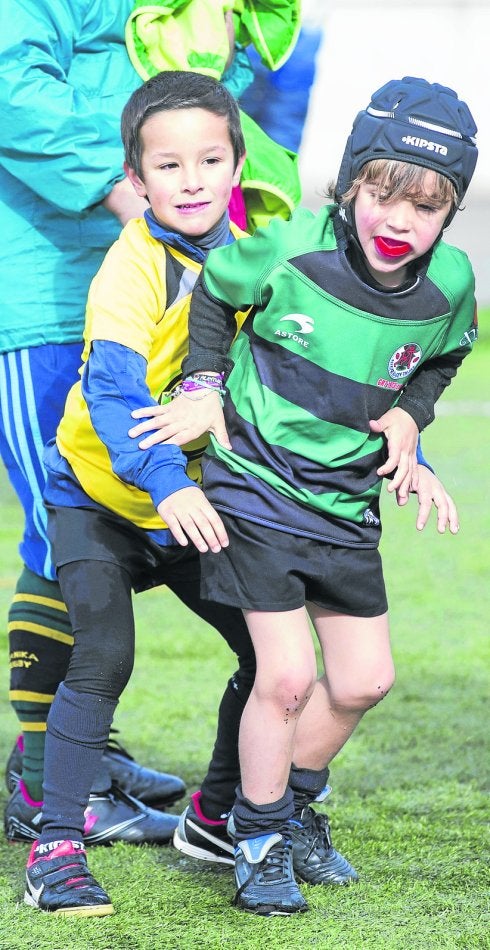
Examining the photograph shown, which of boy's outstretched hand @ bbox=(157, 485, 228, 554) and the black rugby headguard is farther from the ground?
the black rugby headguard

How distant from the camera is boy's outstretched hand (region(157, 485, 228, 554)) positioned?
242 centimetres

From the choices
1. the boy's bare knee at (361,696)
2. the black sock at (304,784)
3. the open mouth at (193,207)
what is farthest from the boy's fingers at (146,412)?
the black sock at (304,784)

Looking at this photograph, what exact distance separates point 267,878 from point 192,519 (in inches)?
28.0

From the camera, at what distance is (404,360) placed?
2605 millimetres

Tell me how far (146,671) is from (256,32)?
2.17 meters

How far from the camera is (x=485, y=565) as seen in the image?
19.0ft

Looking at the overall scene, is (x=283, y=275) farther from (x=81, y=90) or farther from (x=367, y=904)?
(x=367, y=904)

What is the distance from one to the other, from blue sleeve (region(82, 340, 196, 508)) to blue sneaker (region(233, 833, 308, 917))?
27.6 inches

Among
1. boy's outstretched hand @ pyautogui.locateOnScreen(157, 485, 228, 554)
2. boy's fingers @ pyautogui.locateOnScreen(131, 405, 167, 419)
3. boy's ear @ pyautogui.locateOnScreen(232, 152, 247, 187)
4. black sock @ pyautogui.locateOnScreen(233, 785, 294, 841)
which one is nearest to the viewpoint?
→ boy's outstretched hand @ pyautogui.locateOnScreen(157, 485, 228, 554)

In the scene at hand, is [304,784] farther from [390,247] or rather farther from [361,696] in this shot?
[390,247]

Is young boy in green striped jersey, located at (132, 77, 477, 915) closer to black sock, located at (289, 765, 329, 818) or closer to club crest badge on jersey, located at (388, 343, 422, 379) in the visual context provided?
club crest badge on jersey, located at (388, 343, 422, 379)

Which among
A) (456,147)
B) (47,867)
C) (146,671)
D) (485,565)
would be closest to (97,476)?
(47,867)

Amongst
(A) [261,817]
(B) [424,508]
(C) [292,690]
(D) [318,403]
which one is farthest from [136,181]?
(A) [261,817]

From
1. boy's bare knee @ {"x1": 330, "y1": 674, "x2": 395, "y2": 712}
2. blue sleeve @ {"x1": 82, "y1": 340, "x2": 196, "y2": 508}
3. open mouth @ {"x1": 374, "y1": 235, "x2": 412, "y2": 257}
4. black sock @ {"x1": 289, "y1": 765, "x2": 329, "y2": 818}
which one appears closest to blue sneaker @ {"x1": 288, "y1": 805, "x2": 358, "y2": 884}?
black sock @ {"x1": 289, "y1": 765, "x2": 329, "y2": 818}
